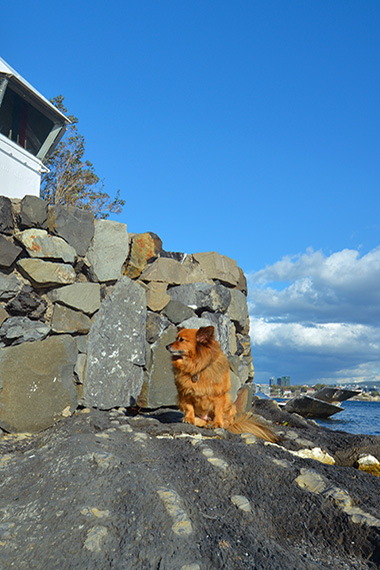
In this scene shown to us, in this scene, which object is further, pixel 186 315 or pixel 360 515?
pixel 186 315

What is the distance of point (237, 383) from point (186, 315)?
6.01 ft

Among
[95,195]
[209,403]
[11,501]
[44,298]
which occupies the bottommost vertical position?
[11,501]

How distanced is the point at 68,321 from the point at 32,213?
5.00 ft

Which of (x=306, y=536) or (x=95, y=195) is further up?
(x=95, y=195)

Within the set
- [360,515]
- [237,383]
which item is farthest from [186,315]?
[360,515]

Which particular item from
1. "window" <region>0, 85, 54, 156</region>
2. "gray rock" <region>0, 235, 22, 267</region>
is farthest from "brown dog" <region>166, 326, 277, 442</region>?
"window" <region>0, 85, 54, 156</region>

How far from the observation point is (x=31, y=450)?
13.5 feet

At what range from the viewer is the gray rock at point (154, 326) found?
21.2ft

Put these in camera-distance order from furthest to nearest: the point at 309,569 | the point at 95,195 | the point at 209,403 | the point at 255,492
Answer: the point at 95,195, the point at 209,403, the point at 255,492, the point at 309,569

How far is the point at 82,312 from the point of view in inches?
235

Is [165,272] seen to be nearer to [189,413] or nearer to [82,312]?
[82,312]

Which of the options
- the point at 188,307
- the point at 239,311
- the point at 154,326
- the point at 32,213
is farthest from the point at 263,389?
the point at 32,213

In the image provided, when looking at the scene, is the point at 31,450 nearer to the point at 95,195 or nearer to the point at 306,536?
the point at 306,536

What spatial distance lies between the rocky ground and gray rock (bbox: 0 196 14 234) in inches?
116
